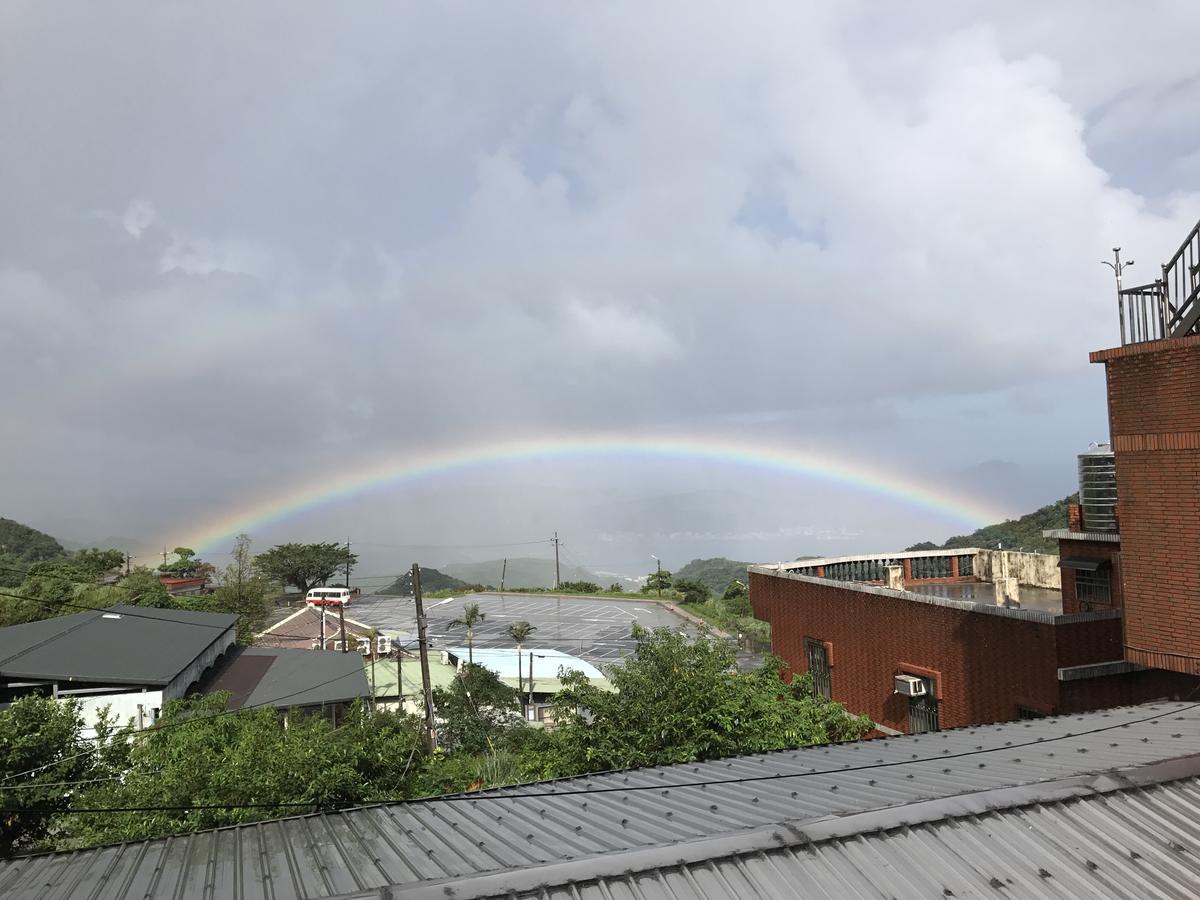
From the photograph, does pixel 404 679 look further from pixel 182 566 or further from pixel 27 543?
pixel 27 543

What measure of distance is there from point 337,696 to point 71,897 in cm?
2162

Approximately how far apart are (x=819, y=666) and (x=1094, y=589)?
596 cm

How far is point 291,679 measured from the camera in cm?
2656

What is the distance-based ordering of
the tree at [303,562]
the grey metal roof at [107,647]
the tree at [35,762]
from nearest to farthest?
the tree at [35,762] < the grey metal roof at [107,647] < the tree at [303,562]

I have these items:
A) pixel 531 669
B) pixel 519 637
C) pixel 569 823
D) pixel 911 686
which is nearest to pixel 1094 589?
pixel 911 686

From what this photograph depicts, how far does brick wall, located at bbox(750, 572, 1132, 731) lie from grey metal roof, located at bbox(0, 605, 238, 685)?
18517mm

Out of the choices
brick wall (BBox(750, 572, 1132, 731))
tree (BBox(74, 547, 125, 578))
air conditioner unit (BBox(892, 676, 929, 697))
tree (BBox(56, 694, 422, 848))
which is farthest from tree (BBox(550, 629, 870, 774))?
tree (BBox(74, 547, 125, 578))

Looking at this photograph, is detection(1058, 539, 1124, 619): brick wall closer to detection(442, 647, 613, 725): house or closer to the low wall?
the low wall

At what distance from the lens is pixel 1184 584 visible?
8.29 metres

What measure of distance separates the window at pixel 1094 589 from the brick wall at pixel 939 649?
1.42 metres

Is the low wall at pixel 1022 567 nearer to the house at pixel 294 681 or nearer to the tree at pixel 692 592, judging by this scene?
the house at pixel 294 681

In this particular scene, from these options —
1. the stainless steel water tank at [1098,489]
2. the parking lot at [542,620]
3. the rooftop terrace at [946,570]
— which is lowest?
the parking lot at [542,620]

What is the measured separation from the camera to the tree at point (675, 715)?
11.8 metres

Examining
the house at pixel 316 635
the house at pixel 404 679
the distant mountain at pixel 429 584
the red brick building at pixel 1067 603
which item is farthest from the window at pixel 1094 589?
the distant mountain at pixel 429 584
